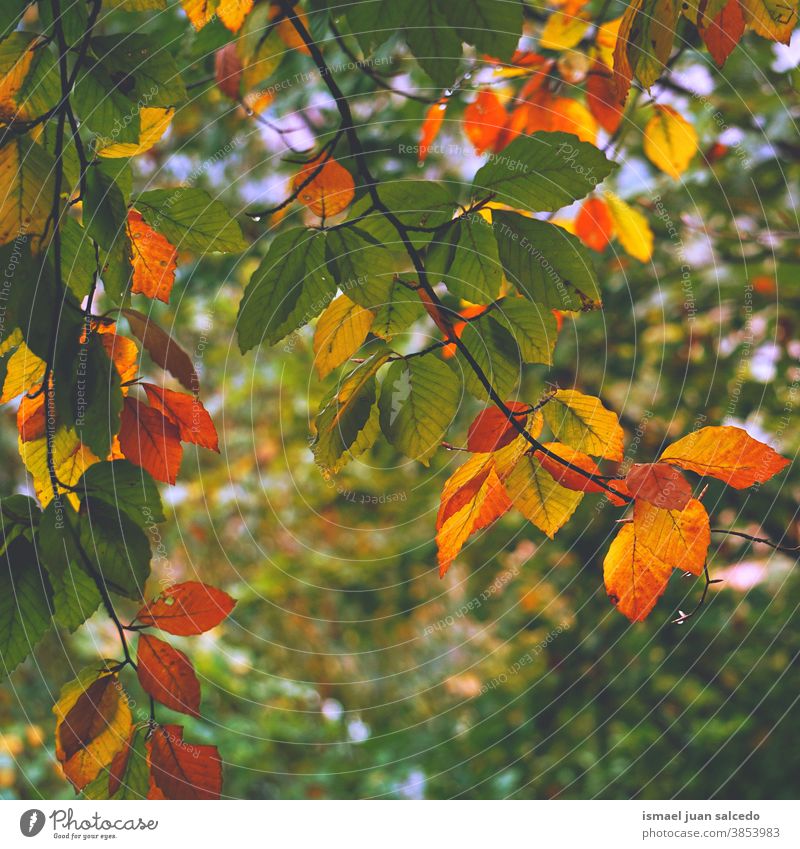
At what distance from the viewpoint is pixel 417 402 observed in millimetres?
328

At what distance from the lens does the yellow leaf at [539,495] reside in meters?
0.33

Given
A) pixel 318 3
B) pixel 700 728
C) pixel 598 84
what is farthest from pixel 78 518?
pixel 700 728

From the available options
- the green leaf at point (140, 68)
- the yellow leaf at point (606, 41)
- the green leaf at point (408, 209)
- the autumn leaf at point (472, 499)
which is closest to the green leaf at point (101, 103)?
the green leaf at point (140, 68)

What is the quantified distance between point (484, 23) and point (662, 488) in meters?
0.20

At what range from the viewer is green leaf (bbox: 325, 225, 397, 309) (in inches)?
12.7

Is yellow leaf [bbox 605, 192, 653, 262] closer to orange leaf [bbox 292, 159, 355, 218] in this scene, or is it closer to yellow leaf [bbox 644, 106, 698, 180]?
yellow leaf [bbox 644, 106, 698, 180]

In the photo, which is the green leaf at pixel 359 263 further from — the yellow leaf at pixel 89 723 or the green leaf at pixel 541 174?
the yellow leaf at pixel 89 723

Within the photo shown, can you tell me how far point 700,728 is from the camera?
1068 millimetres

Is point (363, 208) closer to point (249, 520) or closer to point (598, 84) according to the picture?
point (598, 84)

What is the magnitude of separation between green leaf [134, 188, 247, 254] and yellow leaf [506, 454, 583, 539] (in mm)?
166

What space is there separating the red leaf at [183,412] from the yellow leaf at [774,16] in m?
0.30

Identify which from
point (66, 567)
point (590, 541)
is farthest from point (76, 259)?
point (590, 541)
